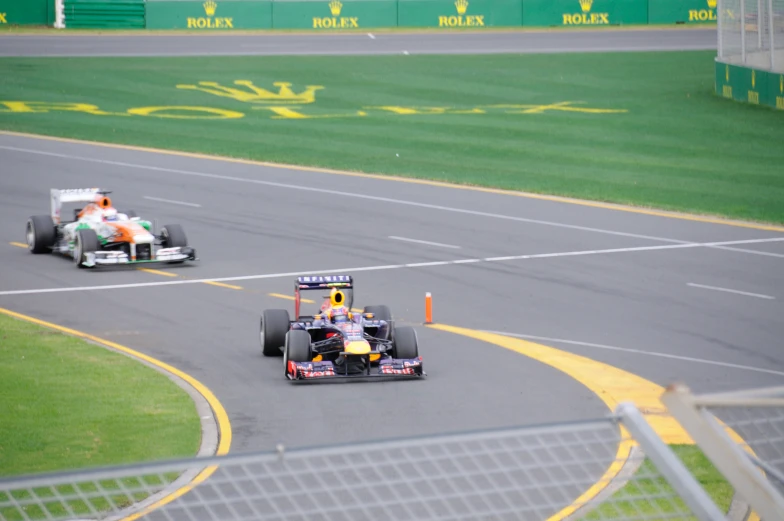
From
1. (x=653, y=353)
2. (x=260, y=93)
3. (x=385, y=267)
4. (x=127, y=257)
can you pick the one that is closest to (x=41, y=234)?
(x=127, y=257)

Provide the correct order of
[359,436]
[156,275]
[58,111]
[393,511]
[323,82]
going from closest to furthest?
[393,511], [359,436], [156,275], [58,111], [323,82]

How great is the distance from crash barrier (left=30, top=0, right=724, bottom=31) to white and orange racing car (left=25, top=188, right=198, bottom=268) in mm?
44857

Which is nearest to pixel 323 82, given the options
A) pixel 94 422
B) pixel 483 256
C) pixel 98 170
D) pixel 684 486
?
pixel 98 170

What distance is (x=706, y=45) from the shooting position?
62875 mm

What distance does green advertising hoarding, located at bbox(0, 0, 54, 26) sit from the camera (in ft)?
220

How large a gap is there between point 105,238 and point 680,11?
52.8 meters

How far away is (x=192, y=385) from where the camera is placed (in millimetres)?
16172

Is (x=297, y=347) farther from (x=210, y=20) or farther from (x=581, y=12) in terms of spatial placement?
(x=581, y=12)

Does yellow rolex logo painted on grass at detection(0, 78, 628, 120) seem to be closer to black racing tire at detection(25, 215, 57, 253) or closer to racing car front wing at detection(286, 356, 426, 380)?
black racing tire at detection(25, 215, 57, 253)

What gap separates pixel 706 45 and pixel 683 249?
4001 cm

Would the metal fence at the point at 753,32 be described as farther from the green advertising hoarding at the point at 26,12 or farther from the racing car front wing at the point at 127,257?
the green advertising hoarding at the point at 26,12

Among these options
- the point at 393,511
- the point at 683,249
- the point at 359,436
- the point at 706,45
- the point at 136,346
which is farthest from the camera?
the point at 706,45

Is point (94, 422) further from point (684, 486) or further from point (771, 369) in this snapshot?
point (684, 486)

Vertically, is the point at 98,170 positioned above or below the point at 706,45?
below
